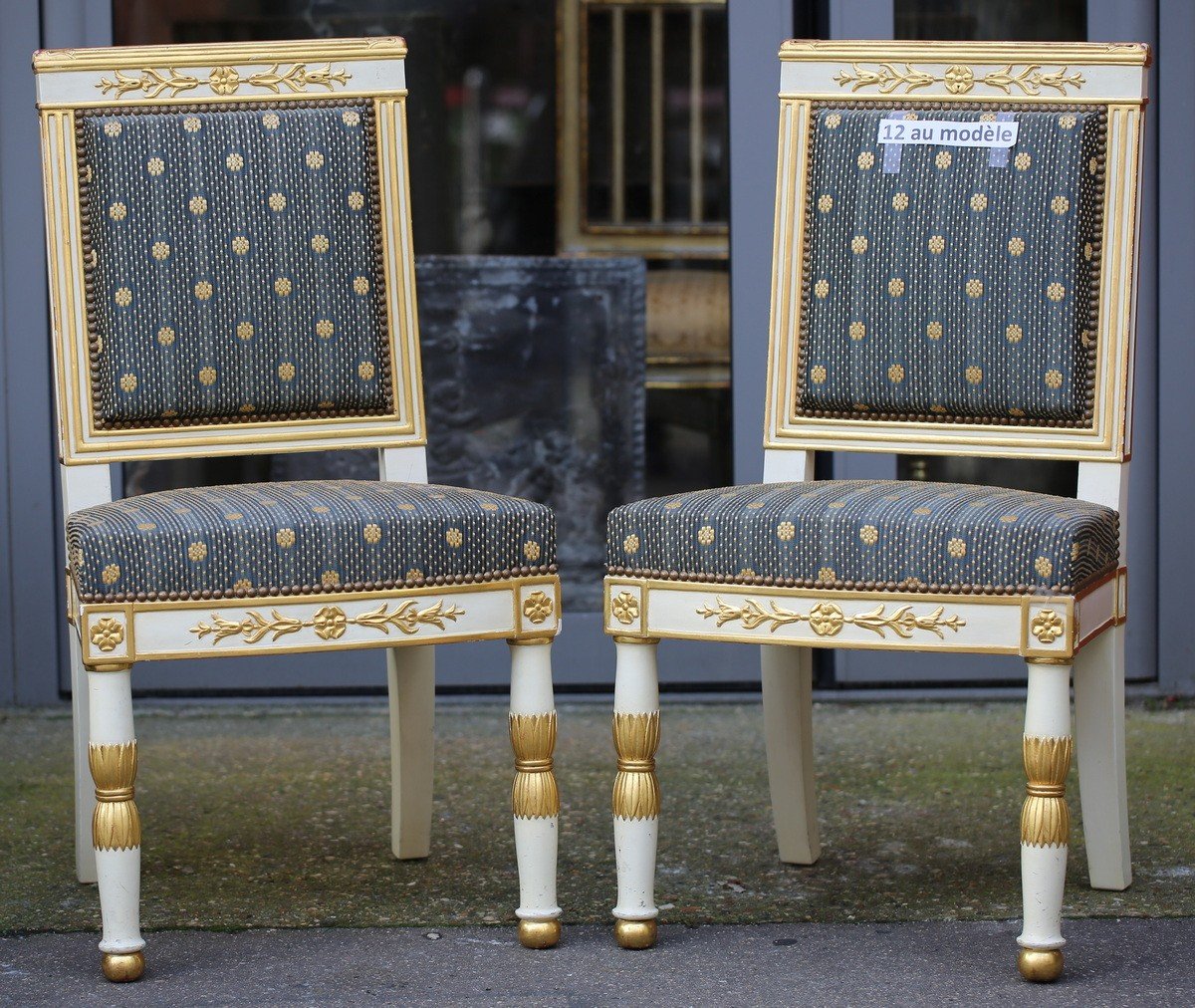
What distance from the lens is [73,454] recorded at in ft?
7.63

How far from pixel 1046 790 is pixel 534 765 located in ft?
1.91

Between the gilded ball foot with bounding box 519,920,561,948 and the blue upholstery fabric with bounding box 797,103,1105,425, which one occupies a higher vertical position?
the blue upholstery fabric with bounding box 797,103,1105,425

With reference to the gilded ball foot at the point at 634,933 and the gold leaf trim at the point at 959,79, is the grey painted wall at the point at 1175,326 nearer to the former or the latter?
the gold leaf trim at the point at 959,79

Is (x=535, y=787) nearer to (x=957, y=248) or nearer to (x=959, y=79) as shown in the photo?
(x=957, y=248)

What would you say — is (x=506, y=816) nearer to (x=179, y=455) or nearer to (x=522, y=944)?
(x=522, y=944)

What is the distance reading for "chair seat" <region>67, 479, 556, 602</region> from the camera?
6.51ft

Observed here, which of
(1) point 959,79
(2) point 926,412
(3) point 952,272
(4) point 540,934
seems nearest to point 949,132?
(1) point 959,79

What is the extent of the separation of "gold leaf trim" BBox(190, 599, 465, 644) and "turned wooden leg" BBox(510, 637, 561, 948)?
4.4 inches

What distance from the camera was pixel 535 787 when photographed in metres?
2.11

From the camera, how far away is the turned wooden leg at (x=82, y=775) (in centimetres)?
232

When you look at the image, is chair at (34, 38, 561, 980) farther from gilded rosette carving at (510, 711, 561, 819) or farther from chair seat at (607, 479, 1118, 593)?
chair seat at (607, 479, 1118, 593)

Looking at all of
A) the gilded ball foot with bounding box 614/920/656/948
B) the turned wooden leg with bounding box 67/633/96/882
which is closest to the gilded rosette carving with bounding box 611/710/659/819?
the gilded ball foot with bounding box 614/920/656/948

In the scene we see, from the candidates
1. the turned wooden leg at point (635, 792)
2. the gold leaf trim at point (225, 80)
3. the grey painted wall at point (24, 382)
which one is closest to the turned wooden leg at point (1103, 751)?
the turned wooden leg at point (635, 792)

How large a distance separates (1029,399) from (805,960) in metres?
0.77
